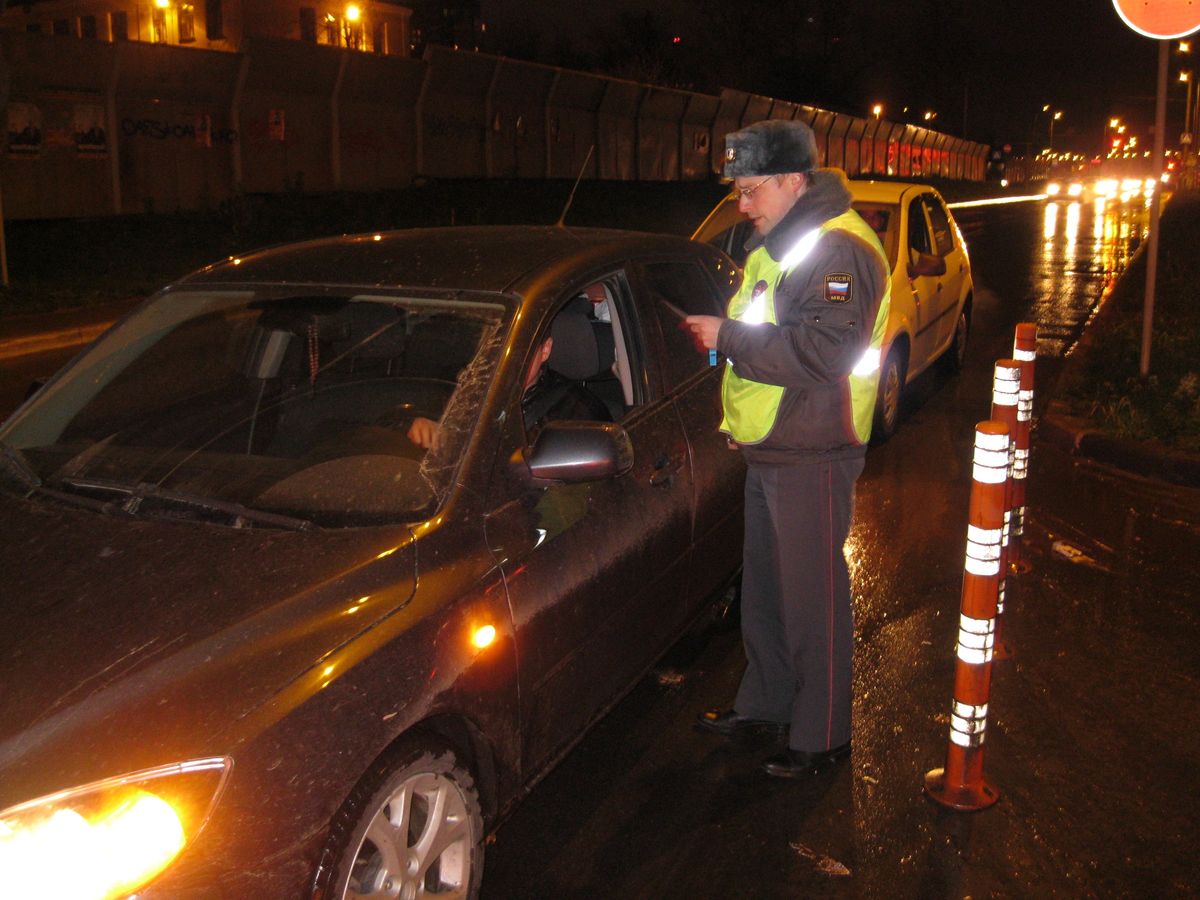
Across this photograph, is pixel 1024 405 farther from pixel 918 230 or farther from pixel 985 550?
pixel 918 230

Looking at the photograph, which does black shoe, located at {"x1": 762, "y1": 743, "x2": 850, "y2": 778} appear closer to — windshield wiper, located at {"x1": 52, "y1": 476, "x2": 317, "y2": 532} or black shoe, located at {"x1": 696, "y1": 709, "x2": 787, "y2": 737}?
black shoe, located at {"x1": 696, "y1": 709, "x2": 787, "y2": 737}

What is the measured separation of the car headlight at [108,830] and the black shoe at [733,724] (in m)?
2.18

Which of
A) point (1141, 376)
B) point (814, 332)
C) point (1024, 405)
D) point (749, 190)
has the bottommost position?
point (1141, 376)

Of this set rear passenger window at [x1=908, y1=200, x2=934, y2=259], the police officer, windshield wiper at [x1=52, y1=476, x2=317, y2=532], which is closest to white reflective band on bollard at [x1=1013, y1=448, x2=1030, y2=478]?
the police officer

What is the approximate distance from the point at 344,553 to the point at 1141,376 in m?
7.52

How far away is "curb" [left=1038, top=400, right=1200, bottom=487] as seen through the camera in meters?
7.04

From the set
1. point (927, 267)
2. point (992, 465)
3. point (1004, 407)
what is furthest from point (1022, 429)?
point (927, 267)

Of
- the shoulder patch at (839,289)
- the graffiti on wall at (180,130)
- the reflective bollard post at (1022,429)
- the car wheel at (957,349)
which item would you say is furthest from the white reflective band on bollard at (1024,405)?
the graffiti on wall at (180,130)

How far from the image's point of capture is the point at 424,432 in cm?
312

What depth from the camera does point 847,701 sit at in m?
3.75

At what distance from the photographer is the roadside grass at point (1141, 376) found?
24.8 ft

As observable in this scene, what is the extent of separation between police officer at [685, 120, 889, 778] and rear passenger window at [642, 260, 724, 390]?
0.46m

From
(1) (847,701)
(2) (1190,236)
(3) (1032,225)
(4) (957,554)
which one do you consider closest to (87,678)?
(1) (847,701)

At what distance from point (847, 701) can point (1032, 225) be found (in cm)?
3285
